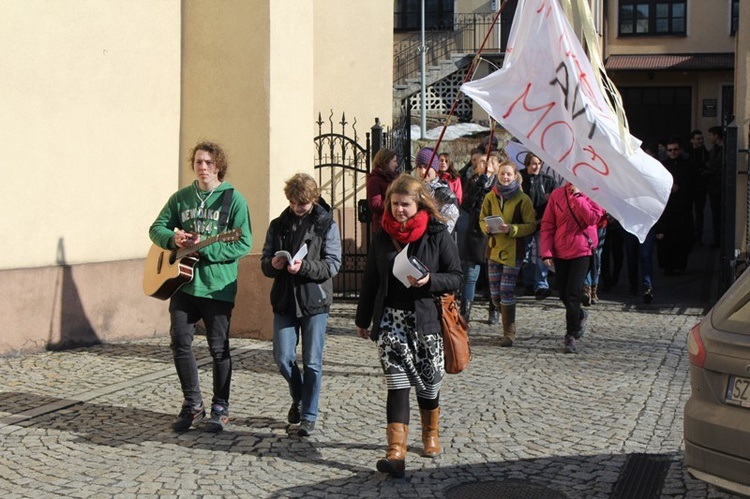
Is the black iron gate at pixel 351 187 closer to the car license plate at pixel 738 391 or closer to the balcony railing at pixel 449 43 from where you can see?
the car license plate at pixel 738 391

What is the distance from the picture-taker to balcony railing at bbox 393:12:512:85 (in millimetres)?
33000

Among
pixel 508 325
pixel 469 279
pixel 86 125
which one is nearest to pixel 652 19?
pixel 469 279

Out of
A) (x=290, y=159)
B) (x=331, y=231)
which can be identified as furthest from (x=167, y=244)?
(x=290, y=159)

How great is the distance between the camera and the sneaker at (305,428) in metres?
6.86

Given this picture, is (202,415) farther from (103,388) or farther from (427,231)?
(427,231)

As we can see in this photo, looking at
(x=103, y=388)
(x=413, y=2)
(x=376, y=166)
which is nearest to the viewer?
(x=103, y=388)

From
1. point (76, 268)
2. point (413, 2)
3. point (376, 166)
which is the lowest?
point (76, 268)

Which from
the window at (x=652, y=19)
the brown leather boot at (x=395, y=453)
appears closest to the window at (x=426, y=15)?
the window at (x=652, y=19)

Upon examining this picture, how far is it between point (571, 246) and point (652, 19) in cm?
3076

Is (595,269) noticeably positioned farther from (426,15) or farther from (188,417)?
(426,15)

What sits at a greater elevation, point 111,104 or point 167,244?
point 111,104

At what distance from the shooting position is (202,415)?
23.6 ft

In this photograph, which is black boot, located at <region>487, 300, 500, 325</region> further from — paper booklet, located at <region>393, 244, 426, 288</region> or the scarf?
paper booklet, located at <region>393, 244, 426, 288</region>

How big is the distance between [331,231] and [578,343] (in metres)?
4.13
